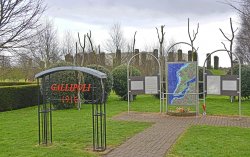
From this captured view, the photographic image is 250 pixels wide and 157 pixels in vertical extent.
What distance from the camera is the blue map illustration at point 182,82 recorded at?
1419 cm

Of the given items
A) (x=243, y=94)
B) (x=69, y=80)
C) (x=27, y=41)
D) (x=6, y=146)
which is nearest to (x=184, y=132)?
(x=6, y=146)

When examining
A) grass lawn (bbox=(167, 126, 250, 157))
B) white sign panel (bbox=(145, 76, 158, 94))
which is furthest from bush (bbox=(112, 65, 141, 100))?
grass lawn (bbox=(167, 126, 250, 157))

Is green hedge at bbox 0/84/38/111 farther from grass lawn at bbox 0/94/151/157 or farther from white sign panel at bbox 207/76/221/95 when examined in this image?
white sign panel at bbox 207/76/221/95

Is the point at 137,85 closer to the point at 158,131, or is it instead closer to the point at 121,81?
the point at 121,81

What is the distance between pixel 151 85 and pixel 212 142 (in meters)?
7.42

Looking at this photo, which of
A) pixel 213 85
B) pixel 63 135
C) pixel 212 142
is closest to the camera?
pixel 212 142

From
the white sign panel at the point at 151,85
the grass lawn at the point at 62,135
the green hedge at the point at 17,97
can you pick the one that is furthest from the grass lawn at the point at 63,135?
the green hedge at the point at 17,97

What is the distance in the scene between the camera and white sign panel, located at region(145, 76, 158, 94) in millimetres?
15805

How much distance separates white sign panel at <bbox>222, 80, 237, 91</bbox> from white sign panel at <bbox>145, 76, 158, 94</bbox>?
3.00 m

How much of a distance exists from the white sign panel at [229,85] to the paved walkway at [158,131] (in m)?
1.33

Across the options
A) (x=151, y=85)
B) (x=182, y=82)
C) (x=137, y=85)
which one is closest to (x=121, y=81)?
(x=137, y=85)

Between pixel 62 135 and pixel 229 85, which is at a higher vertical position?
pixel 229 85

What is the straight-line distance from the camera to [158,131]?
10.4 m

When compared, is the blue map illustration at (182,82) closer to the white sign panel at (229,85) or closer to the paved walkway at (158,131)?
the paved walkway at (158,131)
